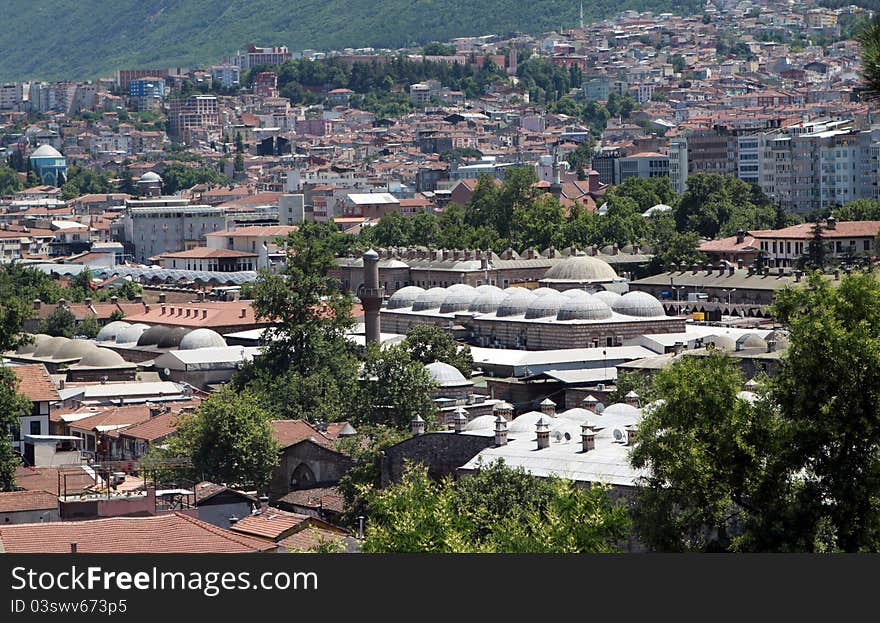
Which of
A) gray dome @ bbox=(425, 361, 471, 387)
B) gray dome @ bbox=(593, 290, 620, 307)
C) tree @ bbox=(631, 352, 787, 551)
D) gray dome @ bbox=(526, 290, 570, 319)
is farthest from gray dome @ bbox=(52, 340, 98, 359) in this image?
tree @ bbox=(631, 352, 787, 551)

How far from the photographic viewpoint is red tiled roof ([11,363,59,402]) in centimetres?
4094

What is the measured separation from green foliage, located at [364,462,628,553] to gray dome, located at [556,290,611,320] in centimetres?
2379

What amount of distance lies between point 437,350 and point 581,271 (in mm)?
12951

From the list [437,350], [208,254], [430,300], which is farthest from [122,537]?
[208,254]

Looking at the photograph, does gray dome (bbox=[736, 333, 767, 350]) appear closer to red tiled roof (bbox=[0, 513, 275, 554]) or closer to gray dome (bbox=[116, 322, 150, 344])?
red tiled roof (bbox=[0, 513, 275, 554])

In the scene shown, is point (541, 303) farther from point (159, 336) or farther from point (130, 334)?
point (130, 334)

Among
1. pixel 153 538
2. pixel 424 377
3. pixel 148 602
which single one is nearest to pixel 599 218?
pixel 424 377

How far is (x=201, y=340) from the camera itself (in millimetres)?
55812

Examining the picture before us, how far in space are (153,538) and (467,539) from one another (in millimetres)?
3384

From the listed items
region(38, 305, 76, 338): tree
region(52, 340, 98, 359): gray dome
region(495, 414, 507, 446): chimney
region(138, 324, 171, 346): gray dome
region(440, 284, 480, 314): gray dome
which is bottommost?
region(38, 305, 76, 338): tree

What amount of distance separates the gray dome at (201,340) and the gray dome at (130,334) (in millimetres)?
3790

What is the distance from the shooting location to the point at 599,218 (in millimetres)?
81750

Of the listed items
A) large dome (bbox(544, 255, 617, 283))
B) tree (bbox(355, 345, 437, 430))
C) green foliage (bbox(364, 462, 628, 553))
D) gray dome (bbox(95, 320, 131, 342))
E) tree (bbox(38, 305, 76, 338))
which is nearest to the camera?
green foliage (bbox(364, 462, 628, 553))

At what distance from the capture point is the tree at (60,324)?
211ft
